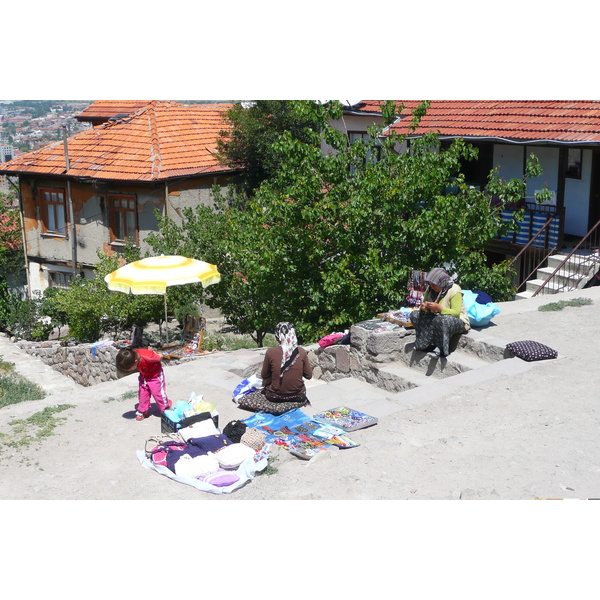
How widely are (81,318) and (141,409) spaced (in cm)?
866

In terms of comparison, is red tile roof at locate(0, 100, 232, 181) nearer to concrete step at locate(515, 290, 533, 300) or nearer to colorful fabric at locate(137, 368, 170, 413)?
concrete step at locate(515, 290, 533, 300)

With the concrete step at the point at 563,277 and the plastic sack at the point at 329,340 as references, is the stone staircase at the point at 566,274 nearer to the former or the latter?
the concrete step at the point at 563,277

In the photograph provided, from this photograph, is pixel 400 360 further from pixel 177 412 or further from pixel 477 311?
pixel 177 412

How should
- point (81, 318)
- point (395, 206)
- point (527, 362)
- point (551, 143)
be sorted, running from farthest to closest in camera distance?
point (81, 318) → point (551, 143) → point (395, 206) → point (527, 362)

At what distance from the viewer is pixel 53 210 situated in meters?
24.2

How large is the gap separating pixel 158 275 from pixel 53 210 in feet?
47.3

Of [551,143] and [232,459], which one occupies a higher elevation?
[551,143]

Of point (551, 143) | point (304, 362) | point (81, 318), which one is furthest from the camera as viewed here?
point (81, 318)

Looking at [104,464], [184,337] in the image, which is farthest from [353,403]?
[184,337]

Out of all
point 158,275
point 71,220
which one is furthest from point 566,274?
point 71,220

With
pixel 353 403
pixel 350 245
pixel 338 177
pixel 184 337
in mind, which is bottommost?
pixel 184 337

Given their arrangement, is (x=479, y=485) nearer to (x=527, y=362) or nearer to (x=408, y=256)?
(x=527, y=362)

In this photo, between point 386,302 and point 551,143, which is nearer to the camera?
point 386,302

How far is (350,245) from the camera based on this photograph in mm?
12219
